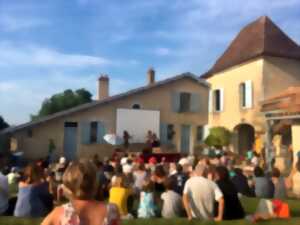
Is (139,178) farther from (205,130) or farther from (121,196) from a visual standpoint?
(205,130)

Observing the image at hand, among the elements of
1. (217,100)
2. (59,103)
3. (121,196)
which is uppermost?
(59,103)

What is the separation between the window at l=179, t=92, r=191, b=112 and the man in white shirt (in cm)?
2050

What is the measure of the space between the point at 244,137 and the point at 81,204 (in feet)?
79.0

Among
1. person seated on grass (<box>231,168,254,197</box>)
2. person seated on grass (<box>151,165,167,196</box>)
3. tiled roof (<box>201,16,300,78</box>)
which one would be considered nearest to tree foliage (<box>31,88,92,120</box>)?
tiled roof (<box>201,16,300,78</box>)

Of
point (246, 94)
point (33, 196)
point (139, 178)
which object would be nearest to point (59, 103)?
point (246, 94)

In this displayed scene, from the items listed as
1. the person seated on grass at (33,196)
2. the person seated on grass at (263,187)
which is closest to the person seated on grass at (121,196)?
the person seated on grass at (33,196)

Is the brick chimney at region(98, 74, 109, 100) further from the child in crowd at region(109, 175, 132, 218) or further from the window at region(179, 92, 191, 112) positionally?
the child in crowd at region(109, 175, 132, 218)

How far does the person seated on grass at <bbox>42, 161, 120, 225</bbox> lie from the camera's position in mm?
2559

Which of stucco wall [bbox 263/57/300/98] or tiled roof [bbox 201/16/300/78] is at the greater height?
tiled roof [bbox 201/16/300/78]

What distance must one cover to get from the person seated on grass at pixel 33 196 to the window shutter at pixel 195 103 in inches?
825

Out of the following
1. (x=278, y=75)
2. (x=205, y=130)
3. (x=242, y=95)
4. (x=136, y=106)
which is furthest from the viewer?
(x=205, y=130)

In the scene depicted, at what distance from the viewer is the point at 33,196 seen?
6.71m

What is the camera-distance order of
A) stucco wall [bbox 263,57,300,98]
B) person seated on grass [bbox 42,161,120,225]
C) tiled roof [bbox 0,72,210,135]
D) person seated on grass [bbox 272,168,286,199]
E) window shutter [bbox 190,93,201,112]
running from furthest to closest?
window shutter [bbox 190,93,201,112], stucco wall [bbox 263,57,300,98], tiled roof [bbox 0,72,210,135], person seated on grass [bbox 272,168,286,199], person seated on grass [bbox 42,161,120,225]

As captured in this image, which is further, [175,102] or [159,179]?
[175,102]
